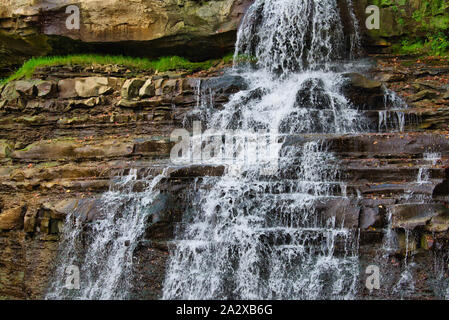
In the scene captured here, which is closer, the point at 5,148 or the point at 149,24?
the point at 5,148

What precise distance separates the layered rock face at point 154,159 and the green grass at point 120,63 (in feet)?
1.39

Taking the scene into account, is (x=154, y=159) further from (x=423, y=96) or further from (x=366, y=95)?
(x=423, y=96)

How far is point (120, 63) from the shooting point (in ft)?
39.5

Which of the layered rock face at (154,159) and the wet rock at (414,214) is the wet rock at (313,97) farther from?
the wet rock at (414,214)

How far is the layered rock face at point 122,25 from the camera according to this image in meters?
11.7

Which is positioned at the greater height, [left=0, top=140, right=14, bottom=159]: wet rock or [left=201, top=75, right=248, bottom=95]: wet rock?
[left=201, top=75, right=248, bottom=95]: wet rock

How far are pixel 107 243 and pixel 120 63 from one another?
6.89 meters

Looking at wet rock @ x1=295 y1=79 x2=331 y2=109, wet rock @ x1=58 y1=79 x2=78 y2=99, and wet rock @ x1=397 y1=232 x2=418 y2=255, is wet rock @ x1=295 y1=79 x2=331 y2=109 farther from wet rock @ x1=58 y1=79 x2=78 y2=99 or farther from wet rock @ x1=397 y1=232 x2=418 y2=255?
wet rock @ x1=58 y1=79 x2=78 y2=99

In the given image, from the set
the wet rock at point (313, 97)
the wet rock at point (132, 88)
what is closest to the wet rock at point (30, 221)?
the wet rock at point (132, 88)

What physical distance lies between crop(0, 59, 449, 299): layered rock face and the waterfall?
0.17 metres

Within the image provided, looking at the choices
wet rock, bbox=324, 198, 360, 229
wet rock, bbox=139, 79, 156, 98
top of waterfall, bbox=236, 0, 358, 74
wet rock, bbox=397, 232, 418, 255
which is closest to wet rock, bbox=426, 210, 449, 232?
wet rock, bbox=397, 232, 418, 255

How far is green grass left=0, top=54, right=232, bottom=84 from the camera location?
38.7 feet

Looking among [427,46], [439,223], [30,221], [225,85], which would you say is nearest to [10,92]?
[30,221]

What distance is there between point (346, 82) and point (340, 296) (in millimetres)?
5613
